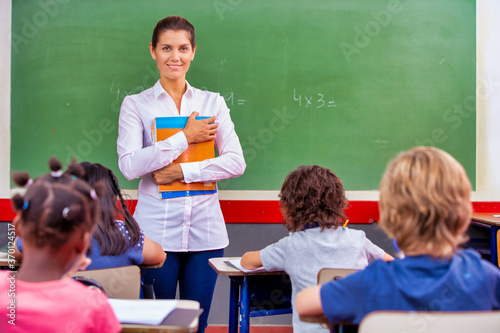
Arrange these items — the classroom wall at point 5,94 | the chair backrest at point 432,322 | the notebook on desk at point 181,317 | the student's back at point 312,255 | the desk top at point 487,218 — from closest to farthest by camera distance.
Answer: the chair backrest at point 432,322, the notebook on desk at point 181,317, the student's back at point 312,255, the desk top at point 487,218, the classroom wall at point 5,94

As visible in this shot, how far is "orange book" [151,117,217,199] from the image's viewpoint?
2408 mm

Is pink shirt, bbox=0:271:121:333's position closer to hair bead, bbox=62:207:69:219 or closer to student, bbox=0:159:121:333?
student, bbox=0:159:121:333

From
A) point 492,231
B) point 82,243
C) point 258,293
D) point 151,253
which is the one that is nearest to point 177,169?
point 151,253

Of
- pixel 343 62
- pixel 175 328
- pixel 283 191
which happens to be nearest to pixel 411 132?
pixel 343 62

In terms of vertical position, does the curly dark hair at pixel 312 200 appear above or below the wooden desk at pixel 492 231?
above

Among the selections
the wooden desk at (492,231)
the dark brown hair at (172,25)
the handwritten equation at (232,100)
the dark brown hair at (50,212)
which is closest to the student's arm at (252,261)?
the dark brown hair at (50,212)

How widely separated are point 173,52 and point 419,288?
1.80 meters

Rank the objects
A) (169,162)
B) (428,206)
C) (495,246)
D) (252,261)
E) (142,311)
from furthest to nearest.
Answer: (495,246) → (169,162) → (252,261) → (142,311) → (428,206)

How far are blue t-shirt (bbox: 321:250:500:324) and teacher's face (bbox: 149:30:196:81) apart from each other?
65.3 inches

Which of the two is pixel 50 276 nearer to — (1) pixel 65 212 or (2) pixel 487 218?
(1) pixel 65 212

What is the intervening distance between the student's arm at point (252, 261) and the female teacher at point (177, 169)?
39cm

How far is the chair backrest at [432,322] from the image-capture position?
1057 mm

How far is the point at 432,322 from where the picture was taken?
106 centimetres

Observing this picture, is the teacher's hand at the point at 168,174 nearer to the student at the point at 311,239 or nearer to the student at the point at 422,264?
the student at the point at 311,239
